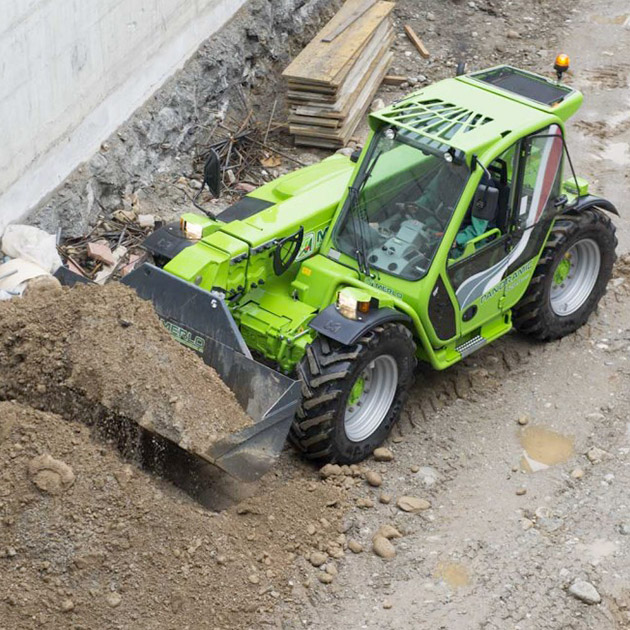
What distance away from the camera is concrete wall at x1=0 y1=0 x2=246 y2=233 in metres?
9.08

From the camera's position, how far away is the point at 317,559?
22.9 ft

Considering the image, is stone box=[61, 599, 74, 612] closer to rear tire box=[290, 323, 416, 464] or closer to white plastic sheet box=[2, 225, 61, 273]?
rear tire box=[290, 323, 416, 464]

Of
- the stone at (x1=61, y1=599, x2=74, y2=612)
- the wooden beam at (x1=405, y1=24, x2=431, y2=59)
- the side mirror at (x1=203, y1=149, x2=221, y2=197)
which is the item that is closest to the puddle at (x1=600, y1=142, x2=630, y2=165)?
the wooden beam at (x1=405, y1=24, x2=431, y2=59)

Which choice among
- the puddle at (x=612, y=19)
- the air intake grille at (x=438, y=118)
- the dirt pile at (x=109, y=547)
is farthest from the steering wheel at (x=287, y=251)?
the puddle at (x=612, y=19)

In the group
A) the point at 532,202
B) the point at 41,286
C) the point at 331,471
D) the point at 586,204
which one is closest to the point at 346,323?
the point at 331,471

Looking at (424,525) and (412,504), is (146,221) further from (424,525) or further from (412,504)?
(424,525)

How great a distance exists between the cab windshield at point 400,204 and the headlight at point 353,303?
0.47 m

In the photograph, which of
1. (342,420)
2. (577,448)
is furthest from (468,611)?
(577,448)

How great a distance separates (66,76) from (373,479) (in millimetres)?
4685

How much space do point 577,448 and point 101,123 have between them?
535cm

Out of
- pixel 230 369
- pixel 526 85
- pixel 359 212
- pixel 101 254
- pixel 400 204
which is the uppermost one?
pixel 526 85

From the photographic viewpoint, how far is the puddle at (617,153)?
12434 mm

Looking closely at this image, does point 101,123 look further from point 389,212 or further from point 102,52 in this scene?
point 389,212

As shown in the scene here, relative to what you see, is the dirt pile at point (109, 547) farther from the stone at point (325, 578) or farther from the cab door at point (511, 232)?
the cab door at point (511, 232)
